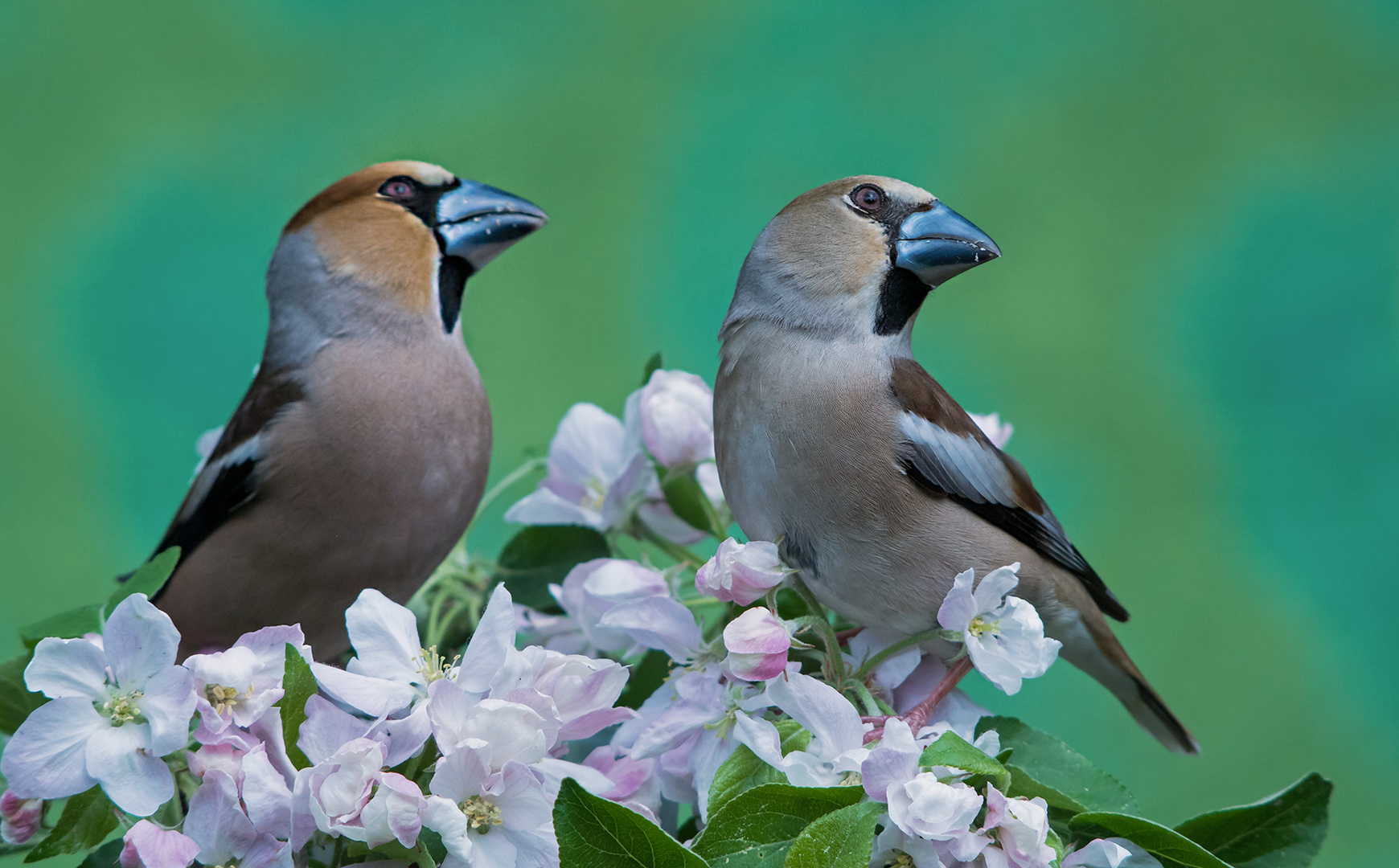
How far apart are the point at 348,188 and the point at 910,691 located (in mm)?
533

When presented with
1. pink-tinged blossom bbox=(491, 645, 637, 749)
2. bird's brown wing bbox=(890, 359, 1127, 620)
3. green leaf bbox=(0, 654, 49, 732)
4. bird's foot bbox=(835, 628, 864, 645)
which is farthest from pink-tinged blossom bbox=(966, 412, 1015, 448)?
green leaf bbox=(0, 654, 49, 732)

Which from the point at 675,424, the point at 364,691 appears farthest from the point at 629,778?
the point at 675,424

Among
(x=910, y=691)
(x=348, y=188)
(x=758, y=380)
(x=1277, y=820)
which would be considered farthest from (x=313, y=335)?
(x=1277, y=820)

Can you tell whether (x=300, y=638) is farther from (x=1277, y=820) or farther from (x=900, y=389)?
(x=1277, y=820)

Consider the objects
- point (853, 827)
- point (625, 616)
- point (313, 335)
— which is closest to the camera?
point (853, 827)

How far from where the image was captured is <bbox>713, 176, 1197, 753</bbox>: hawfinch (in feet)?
2.03

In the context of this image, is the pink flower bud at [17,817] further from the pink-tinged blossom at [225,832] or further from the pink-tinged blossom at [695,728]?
the pink-tinged blossom at [695,728]

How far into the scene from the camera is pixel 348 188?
835 millimetres

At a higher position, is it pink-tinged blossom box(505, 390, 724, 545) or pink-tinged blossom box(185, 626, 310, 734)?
pink-tinged blossom box(505, 390, 724, 545)

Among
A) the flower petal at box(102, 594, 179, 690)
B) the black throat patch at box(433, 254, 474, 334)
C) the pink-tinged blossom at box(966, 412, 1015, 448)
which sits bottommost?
the flower petal at box(102, 594, 179, 690)

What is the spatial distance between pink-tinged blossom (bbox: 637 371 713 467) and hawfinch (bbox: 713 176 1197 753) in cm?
5

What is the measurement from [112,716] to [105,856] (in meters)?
0.12

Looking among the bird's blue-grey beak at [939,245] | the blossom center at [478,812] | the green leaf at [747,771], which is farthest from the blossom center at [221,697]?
the bird's blue-grey beak at [939,245]

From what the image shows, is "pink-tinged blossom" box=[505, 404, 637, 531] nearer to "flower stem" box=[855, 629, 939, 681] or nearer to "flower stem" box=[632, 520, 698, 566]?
"flower stem" box=[632, 520, 698, 566]
